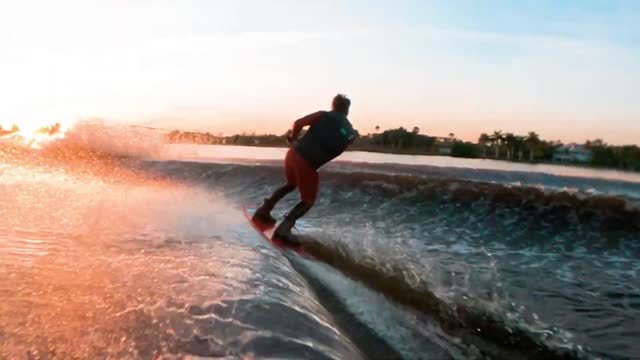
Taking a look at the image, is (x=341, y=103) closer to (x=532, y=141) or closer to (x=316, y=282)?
(x=316, y=282)

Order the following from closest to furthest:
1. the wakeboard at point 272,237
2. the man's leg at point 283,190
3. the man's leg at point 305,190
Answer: the wakeboard at point 272,237, the man's leg at point 305,190, the man's leg at point 283,190

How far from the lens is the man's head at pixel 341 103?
793 cm

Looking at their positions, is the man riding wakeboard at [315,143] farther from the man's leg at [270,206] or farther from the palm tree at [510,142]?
the palm tree at [510,142]

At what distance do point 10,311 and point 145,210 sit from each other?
19.5 feet

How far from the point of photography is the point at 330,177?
16.4 m

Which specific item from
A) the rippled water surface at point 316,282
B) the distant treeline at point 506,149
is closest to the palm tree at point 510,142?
the distant treeline at point 506,149

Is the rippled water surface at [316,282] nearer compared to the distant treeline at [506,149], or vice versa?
the rippled water surface at [316,282]

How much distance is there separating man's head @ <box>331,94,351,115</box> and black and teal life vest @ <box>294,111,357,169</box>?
0.12m

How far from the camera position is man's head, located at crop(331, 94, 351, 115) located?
7.93 meters

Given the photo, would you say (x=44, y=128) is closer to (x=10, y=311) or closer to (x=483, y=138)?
(x=10, y=311)

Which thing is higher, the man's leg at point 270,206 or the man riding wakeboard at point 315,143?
the man riding wakeboard at point 315,143

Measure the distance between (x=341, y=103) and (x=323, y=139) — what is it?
0.60 m

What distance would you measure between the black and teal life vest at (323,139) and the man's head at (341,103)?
12 centimetres

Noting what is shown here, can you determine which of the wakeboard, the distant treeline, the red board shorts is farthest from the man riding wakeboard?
the distant treeline
